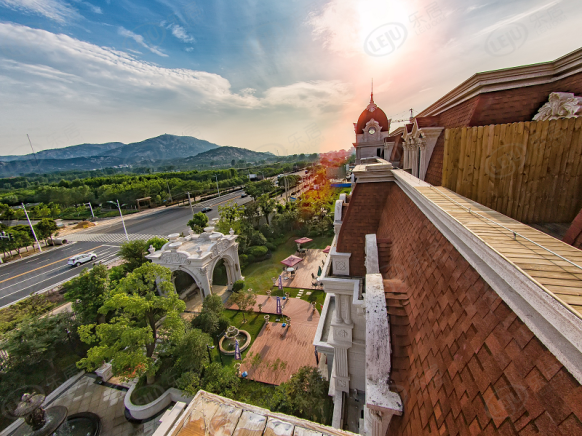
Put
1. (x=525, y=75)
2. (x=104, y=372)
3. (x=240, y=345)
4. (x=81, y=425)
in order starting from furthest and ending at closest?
(x=240, y=345)
(x=104, y=372)
(x=81, y=425)
(x=525, y=75)

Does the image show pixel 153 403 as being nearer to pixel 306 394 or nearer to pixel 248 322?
pixel 248 322

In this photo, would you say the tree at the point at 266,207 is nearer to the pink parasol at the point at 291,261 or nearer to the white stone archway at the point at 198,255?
the pink parasol at the point at 291,261

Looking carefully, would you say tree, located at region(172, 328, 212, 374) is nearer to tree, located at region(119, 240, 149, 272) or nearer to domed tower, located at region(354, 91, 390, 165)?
tree, located at region(119, 240, 149, 272)

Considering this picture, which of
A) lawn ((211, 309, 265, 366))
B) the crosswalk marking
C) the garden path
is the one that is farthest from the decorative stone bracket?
the crosswalk marking

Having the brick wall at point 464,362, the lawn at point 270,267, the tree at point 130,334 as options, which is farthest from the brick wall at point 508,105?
the lawn at point 270,267

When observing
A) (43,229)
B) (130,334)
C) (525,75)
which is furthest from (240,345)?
(43,229)

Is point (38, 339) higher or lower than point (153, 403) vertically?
higher

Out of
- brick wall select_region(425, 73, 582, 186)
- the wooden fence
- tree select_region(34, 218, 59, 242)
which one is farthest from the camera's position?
tree select_region(34, 218, 59, 242)
